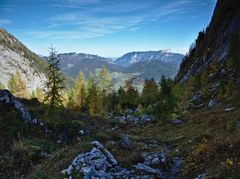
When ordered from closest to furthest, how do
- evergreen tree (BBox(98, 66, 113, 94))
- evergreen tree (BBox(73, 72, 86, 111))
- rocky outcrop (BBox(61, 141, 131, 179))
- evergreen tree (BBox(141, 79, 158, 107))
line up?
rocky outcrop (BBox(61, 141, 131, 179))
evergreen tree (BBox(73, 72, 86, 111))
evergreen tree (BBox(141, 79, 158, 107))
evergreen tree (BBox(98, 66, 113, 94))

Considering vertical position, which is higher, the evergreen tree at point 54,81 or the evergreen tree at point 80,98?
the evergreen tree at point 54,81

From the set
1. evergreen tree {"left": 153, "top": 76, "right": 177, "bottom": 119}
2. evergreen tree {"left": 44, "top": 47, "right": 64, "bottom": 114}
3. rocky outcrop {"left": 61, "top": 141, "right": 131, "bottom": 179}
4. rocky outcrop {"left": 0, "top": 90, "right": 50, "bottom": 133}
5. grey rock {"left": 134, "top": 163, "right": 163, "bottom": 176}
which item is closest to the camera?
rocky outcrop {"left": 61, "top": 141, "right": 131, "bottom": 179}

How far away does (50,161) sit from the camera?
38.9 feet

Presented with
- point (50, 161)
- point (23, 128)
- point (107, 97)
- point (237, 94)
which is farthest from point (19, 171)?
point (107, 97)

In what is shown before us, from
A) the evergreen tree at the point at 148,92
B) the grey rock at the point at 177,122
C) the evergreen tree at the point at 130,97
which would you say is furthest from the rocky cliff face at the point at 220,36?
the grey rock at the point at 177,122

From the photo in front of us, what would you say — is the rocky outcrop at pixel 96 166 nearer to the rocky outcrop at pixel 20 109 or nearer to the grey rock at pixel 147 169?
the grey rock at pixel 147 169

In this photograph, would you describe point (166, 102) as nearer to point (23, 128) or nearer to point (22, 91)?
point (23, 128)

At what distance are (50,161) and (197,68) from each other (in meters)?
88.4

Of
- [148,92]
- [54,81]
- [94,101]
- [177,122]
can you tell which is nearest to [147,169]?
[54,81]

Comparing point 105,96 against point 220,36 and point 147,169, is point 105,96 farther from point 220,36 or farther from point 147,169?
point 147,169

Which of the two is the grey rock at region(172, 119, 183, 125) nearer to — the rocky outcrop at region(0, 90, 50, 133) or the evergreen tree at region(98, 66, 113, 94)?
the rocky outcrop at region(0, 90, 50, 133)

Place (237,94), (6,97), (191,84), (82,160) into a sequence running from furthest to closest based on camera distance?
1. (191,84)
2. (237,94)
3. (6,97)
4. (82,160)

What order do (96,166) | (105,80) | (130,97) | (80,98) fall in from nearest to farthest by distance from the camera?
(96,166) < (80,98) < (130,97) < (105,80)

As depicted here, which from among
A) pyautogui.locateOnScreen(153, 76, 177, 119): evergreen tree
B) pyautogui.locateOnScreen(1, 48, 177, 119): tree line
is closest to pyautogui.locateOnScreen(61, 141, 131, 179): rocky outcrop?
pyautogui.locateOnScreen(1, 48, 177, 119): tree line
